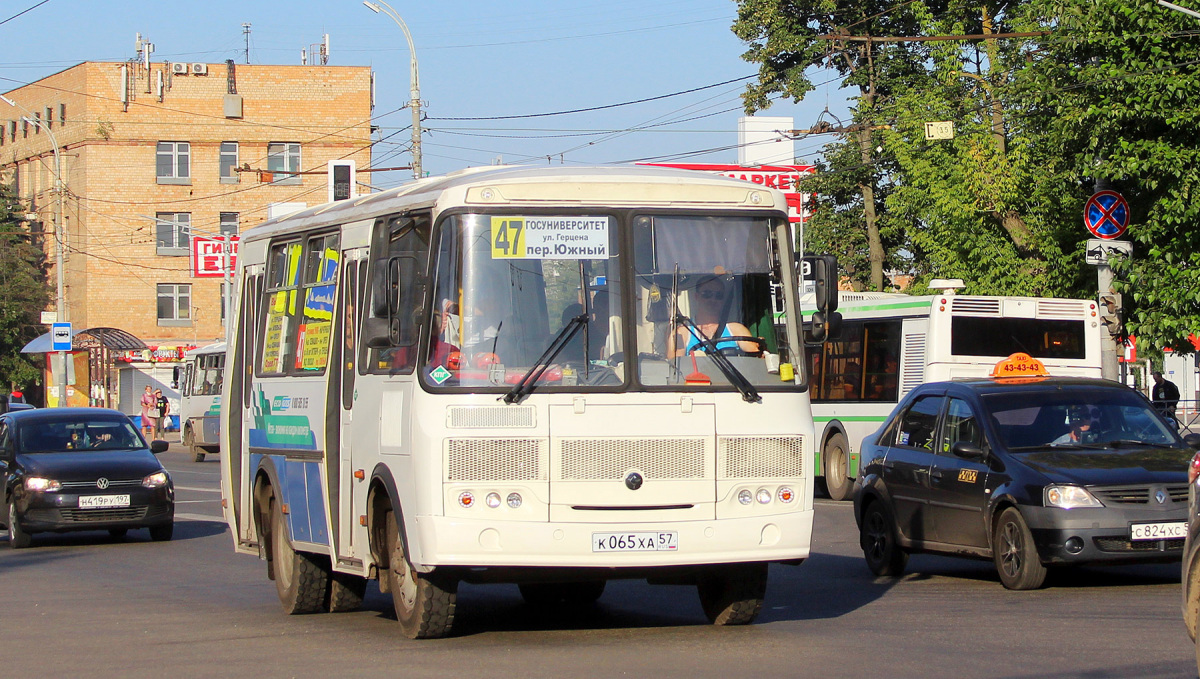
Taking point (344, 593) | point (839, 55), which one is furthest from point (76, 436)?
point (839, 55)

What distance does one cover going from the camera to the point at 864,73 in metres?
44.6

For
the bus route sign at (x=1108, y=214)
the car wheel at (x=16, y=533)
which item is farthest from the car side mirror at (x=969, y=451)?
the car wheel at (x=16, y=533)

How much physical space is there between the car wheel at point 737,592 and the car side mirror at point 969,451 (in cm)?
318

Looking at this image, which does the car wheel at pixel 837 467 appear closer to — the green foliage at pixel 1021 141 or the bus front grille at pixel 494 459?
the green foliage at pixel 1021 141

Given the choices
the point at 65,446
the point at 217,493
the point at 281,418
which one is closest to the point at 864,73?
the point at 217,493

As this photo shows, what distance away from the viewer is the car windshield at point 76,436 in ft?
66.2

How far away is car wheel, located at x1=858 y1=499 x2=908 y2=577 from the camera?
14.0m

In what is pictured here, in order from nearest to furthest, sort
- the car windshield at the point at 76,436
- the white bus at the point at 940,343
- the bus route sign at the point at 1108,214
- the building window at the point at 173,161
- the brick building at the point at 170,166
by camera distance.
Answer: the car windshield at the point at 76,436 → the bus route sign at the point at 1108,214 → the white bus at the point at 940,343 → the brick building at the point at 170,166 → the building window at the point at 173,161

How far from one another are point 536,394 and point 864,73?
36.8m

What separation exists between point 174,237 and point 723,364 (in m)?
66.5

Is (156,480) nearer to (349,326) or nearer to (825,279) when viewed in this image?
(349,326)

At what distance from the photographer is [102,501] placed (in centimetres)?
1917

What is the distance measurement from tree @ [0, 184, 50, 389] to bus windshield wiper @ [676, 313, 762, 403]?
228ft

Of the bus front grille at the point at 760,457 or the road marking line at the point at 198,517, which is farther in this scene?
the road marking line at the point at 198,517
